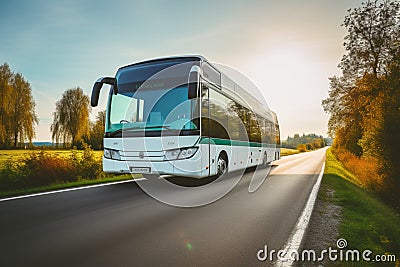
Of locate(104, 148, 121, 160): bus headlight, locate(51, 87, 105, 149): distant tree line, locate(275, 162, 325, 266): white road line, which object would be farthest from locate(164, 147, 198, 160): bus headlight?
locate(51, 87, 105, 149): distant tree line

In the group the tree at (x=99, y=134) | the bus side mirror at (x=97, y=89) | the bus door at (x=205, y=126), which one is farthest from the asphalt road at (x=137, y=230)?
the tree at (x=99, y=134)

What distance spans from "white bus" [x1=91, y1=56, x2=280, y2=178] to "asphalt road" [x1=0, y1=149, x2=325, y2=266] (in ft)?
4.09

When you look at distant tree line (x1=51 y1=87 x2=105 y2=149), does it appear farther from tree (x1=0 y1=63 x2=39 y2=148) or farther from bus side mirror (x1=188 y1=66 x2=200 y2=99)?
bus side mirror (x1=188 y1=66 x2=200 y2=99)

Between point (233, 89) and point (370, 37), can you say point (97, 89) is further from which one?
point (370, 37)

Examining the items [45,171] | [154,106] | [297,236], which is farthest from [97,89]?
[297,236]

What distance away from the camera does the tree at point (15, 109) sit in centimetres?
2927

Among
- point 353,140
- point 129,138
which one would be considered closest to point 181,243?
point 129,138

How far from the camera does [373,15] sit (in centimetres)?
2591

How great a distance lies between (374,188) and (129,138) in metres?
13.0

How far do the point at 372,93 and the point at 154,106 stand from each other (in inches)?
849

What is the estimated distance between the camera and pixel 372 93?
24.0m

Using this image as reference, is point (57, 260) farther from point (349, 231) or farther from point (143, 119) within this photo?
point (143, 119)

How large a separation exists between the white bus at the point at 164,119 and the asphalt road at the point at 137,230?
1245 millimetres

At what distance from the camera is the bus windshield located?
830cm
